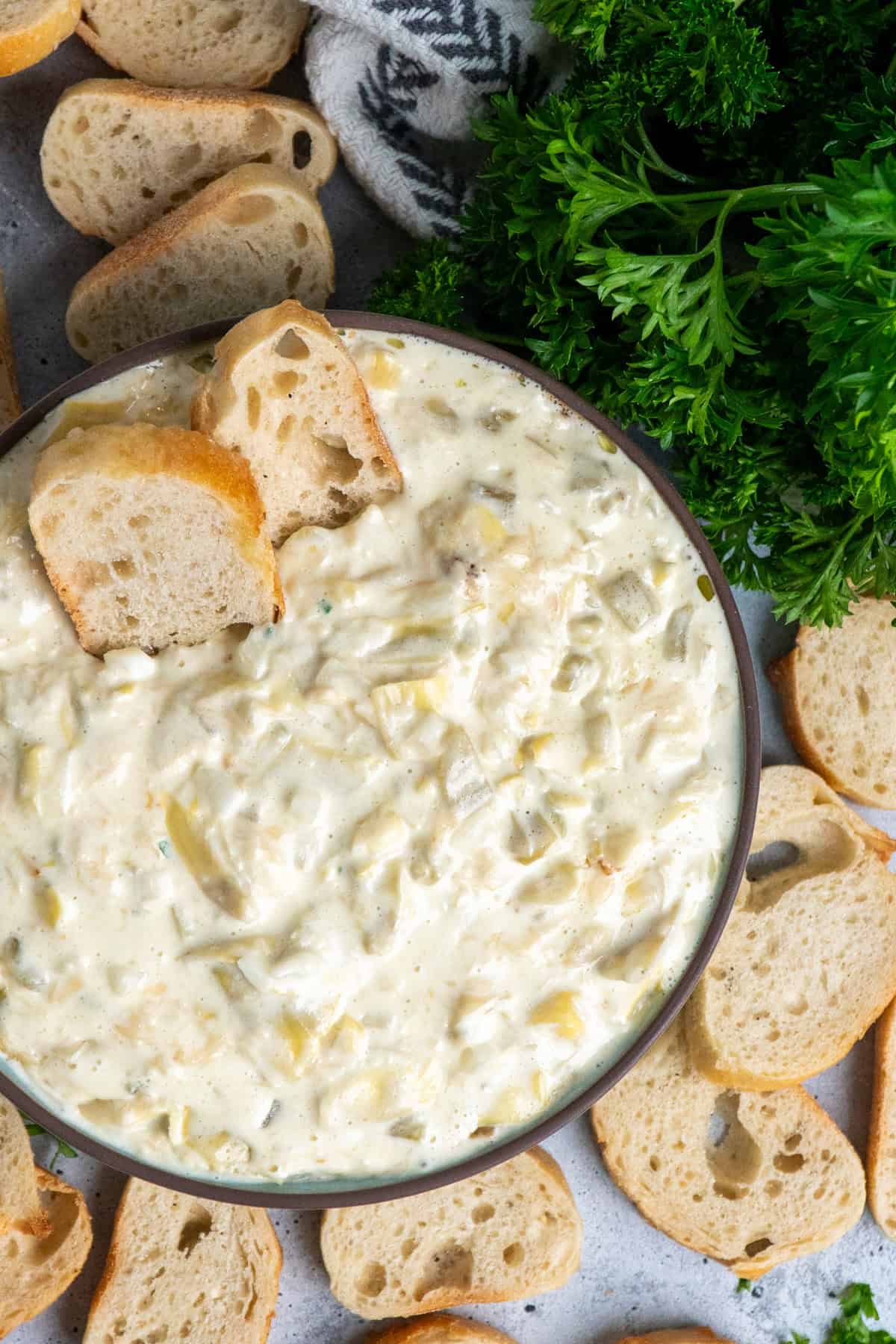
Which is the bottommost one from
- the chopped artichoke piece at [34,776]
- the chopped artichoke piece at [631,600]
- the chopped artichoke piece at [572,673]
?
the chopped artichoke piece at [572,673]

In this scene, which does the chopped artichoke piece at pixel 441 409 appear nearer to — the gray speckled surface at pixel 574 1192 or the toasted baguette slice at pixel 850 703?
the gray speckled surface at pixel 574 1192

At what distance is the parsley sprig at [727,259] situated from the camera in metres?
2.20

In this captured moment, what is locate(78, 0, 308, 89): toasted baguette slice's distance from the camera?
9.16 ft

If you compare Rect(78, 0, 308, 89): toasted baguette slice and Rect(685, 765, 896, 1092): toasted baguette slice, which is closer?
Rect(78, 0, 308, 89): toasted baguette slice

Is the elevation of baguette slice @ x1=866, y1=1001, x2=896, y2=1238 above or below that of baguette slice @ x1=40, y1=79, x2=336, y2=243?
below

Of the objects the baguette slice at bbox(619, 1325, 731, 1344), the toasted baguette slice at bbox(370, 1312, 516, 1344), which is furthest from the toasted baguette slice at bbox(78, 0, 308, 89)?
the baguette slice at bbox(619, 1325, 731, 1344)

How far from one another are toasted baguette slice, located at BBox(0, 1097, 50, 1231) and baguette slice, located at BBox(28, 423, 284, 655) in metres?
1.19

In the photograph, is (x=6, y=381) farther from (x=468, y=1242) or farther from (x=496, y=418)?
(x=468, y=1242)

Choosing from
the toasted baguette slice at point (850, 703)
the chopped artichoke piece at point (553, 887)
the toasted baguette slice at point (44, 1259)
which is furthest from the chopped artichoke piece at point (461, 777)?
the toasted baguette slice at point (44, 1259)

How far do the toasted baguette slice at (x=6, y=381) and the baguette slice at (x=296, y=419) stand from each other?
2.48ft

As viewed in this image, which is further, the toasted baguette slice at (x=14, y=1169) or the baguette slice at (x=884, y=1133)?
the baguette slice at (x=884, y=1133)

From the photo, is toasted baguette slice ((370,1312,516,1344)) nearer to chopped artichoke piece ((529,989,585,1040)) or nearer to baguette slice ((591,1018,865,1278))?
baguette slice ((591,1018,865,1278))

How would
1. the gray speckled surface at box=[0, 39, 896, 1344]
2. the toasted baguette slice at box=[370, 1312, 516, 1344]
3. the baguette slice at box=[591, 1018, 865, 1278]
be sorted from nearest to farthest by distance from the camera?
the gray speckled surface at box=[0, 39, 896, 1344]
the toasted baguette slice at box=[370, 1312, 516, 1344]
the baguette slice at box=[591, 1018, 865, 1278]

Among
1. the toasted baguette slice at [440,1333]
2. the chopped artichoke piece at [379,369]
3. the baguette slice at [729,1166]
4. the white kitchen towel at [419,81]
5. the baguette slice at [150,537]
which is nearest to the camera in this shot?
the baguette slice at [150,537]
